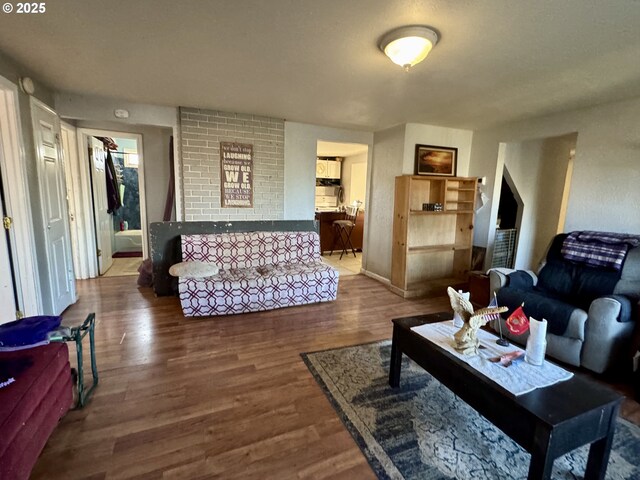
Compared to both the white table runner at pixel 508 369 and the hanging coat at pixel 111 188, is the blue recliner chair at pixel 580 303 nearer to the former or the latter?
the white table runner at pixel 508 369

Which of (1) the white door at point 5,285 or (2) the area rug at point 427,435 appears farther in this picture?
(1) the white door at point 5,285

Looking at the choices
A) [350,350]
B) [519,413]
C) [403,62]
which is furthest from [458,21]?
[350,350]

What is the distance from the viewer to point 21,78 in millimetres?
2490

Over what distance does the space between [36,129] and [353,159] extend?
5693mm

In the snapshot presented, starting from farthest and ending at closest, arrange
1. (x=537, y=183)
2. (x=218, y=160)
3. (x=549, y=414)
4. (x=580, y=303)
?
(x=537, y=183), (x=218, y=160), (x=580, y=303), (x=549, y=414)

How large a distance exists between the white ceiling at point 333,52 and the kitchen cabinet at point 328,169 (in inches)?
162

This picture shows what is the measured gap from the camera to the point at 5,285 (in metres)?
2.43

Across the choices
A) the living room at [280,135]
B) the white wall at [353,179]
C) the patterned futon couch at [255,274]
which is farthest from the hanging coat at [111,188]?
the white wall at [353,179]

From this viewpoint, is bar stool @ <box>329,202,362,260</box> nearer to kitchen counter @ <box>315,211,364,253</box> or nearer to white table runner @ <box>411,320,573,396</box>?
kitchen counter @ <box>315,211,364,253</box>

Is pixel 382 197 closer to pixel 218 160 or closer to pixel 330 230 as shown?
pixel 330 230

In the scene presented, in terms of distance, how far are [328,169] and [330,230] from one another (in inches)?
74.4

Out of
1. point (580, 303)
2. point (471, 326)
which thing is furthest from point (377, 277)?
point (471, 326)

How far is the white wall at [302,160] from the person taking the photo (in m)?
4.37

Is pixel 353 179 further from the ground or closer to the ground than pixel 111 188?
further from the ground
